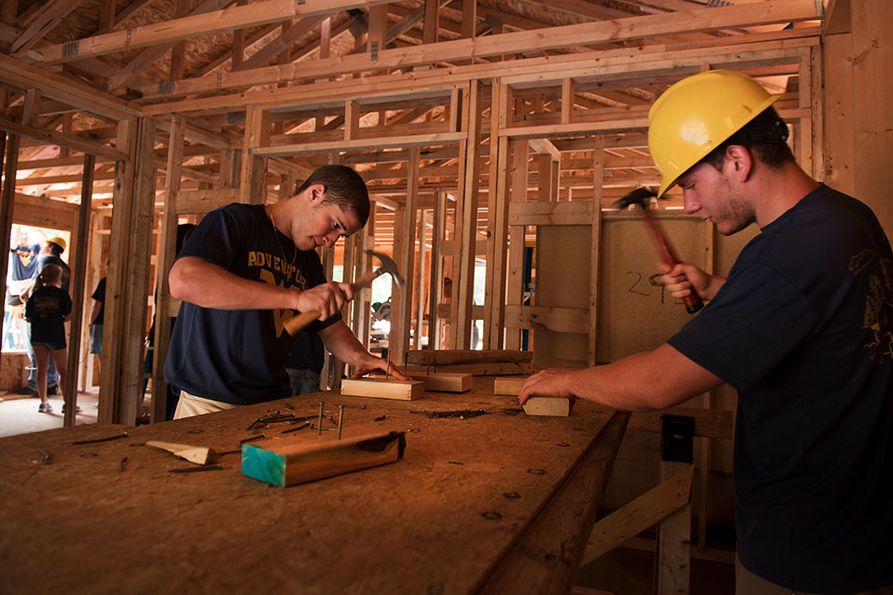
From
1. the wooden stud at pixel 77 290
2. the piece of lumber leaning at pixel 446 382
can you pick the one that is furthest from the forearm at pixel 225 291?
the wooden stud at pixel 77 290

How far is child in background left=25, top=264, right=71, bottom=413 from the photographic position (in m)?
7.12

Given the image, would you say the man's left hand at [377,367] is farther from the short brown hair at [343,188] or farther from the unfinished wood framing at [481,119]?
the short brown hair at [343,188]

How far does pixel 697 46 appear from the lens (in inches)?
140

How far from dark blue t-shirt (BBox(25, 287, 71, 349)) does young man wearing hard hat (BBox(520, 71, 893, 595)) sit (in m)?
7.77

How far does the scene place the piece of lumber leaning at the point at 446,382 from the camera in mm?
2320

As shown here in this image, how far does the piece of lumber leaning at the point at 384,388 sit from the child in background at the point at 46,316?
660 centimetres

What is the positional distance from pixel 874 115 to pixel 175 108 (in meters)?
4.98

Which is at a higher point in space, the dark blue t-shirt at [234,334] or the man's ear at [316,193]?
the man's ear at [316,193]

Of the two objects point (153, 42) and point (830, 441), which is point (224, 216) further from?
point (153, 42)

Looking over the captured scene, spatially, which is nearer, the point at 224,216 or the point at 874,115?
the point at 874,115

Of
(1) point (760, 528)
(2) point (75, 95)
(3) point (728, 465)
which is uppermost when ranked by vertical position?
(2) point (75, 95)

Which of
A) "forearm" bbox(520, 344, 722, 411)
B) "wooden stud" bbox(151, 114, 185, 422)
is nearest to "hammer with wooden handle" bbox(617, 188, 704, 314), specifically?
"forearm" bbox(520, 344, 722, 411)

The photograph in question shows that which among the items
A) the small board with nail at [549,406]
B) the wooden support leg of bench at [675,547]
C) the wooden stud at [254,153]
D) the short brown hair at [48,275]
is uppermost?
the wooden stud at [254,153]

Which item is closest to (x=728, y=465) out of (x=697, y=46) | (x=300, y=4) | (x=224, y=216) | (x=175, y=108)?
(x=697, y=46)
